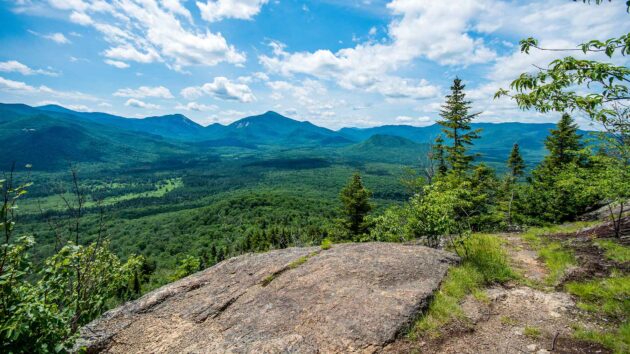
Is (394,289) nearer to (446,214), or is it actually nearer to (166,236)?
(446,214)

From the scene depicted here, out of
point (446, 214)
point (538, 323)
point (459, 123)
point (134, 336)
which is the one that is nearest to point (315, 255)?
point (446, 214)

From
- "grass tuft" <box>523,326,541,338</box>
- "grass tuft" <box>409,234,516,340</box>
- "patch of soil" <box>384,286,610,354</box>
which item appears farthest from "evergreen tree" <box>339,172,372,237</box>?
"grass tuft" <box>523,326,541,338</box>

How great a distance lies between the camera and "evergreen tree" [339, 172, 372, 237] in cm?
3503

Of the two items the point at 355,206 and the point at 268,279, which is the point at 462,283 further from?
the point at 355,206

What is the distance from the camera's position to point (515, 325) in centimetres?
618

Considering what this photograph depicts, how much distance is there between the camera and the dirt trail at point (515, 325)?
547cm

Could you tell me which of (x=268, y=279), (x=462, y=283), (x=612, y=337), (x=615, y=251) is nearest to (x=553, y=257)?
(x=615, y=251)

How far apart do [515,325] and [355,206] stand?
29362mm

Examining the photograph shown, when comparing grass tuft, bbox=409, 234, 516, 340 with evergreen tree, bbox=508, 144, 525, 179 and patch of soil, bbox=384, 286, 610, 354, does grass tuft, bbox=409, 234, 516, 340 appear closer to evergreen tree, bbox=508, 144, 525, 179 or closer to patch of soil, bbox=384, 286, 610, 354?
patch of soil, bbox=384, 286, 610, 354

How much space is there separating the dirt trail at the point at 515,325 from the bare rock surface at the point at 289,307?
2.67ft

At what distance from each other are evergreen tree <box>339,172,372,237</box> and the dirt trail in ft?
88.4

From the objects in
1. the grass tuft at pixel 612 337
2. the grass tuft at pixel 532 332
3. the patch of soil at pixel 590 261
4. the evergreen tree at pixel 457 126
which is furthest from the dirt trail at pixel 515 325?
the evergreen tree at pixel 457 126

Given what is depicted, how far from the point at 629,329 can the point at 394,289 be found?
426cm

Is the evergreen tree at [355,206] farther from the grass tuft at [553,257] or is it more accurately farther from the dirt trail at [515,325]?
the dirt trail at [515,325]
